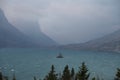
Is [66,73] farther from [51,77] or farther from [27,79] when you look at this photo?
[27,79]

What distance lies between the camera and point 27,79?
176000 mm

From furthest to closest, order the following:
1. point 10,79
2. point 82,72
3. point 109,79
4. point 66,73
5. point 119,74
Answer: point 109,79, point 10,79, point 66,73, point 82,72, point 119,74

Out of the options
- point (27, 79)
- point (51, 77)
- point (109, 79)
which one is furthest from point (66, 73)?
point (109, 79)

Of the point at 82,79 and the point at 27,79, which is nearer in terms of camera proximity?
the point at 82,79

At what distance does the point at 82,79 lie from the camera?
54250 millimetres

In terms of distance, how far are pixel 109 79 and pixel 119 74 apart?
14314 centimetres

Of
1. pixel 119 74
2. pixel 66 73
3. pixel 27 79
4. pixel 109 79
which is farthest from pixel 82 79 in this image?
pixel 109 79

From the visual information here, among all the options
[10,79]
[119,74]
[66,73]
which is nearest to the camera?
[119,74]

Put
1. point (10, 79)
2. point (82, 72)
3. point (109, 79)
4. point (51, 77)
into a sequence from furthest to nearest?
point (109, 79), point (10, 79), point (51, 77), point (82, 72)

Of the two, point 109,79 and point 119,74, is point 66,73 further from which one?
point 109,79

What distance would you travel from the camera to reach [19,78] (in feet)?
595

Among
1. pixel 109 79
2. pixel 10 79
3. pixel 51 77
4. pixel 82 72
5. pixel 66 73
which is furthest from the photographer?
pixel 109 79

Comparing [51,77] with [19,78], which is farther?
[19,78]

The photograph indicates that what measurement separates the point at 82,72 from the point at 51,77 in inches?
677
